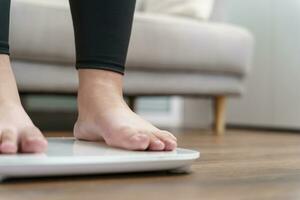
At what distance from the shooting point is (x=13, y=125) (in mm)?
762

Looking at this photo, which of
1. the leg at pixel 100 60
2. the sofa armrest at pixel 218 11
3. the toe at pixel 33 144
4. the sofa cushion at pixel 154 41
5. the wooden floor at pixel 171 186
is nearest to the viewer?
the wooden floor at pixel 171 186

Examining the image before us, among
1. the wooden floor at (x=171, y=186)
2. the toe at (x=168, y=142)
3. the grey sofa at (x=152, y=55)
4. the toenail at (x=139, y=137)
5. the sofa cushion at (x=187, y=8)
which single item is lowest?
the wooden floor at (x=171, y=186)

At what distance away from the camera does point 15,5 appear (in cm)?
160

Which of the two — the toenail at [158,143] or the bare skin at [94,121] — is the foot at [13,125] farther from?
the toenail at [158,143]

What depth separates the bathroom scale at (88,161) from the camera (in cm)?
64

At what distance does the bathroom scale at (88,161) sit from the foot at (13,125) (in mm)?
20

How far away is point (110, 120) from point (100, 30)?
0.51ft

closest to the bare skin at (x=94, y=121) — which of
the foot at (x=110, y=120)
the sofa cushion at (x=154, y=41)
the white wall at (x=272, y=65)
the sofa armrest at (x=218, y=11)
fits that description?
the foot at (x=110, y=120)

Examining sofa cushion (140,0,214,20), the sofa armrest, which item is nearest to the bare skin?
sofa cushion (140,0,214,20)

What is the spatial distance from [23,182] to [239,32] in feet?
5.34

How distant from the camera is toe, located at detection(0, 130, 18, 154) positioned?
683 mm

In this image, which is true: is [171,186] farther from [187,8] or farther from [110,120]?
[187,8]

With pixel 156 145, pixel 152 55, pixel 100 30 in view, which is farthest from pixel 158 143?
pixel 152 55

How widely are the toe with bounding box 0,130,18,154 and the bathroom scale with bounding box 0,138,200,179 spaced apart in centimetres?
2
